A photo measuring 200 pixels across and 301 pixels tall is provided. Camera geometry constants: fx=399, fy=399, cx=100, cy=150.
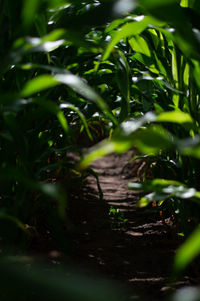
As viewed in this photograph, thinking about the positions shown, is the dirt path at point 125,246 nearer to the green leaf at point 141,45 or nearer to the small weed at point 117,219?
the small weed at point 117,219

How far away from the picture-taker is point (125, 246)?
→ 154 cm

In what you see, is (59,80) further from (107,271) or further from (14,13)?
(107,271)

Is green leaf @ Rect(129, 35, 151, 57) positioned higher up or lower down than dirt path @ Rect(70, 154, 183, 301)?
higher up

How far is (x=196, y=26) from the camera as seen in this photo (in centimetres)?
102

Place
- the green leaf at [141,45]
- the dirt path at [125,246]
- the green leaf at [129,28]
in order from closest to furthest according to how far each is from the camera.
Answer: the green leaf at [129,28] → the dirt path at [125,246] → the green leaf at [141,45]

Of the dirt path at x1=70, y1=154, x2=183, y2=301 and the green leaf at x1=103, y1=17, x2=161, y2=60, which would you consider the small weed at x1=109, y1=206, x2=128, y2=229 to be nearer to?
the dirt path at x1=70, y1=154, x2=183, y2=301

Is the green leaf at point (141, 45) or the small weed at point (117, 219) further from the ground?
the green leaf at point (141, 45)

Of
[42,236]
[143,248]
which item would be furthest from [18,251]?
[143,248]

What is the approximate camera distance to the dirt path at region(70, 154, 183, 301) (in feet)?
3.95

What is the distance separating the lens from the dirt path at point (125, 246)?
1.20 meters

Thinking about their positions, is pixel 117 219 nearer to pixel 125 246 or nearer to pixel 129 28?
pixel 125 246

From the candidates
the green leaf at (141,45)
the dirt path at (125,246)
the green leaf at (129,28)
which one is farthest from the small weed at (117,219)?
the green leaf at (129,28)

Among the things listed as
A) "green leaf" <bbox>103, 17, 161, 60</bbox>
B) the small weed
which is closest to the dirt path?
the small weed

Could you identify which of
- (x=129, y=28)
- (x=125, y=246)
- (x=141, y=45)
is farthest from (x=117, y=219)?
(x=129, y=28)
